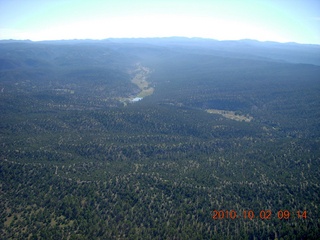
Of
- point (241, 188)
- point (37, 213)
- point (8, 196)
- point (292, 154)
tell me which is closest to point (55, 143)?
point (8, 196)

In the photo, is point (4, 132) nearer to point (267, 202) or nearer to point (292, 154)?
point (267, 202)
